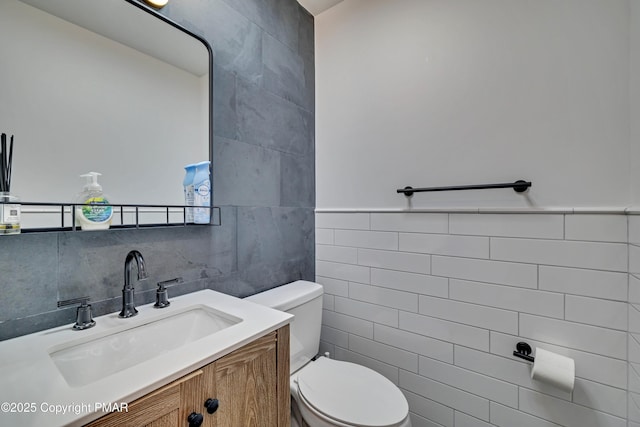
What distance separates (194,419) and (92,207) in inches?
25.2

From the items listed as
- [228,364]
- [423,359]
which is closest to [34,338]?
[228,364]

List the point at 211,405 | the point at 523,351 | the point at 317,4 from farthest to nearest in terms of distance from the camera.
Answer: the point at 317,4
the point at 523,351
the point at 211,405

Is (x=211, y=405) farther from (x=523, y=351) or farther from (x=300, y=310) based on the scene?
(x=523, y=351)

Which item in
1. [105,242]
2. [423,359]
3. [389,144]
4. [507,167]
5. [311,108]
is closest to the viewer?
[105,242]

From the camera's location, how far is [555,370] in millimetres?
925

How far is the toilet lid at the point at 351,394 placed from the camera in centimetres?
95

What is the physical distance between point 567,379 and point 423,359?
1.74 feet

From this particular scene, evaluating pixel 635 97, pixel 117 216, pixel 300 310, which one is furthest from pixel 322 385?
pixel 635 97

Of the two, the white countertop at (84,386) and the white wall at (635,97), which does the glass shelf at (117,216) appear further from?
the white wall at (635,97)

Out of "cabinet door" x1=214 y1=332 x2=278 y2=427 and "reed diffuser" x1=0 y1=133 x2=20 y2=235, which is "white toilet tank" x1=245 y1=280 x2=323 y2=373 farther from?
"reed diffuser" x1=0 y1=133 x2=20 y2=235

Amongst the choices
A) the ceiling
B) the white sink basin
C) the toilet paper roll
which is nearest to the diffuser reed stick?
the white sink basin

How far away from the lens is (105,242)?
2.82 feet

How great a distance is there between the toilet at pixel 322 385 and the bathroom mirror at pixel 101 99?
27.0 inches

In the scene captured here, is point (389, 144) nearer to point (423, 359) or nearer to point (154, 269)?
point (423, 359)
